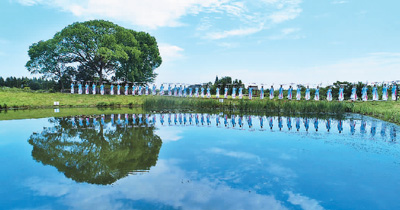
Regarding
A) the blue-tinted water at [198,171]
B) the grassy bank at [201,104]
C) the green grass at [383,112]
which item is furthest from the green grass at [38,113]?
the green grass at [383,112]

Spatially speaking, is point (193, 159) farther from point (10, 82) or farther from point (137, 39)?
point (10, 82)

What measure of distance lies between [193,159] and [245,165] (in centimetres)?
193

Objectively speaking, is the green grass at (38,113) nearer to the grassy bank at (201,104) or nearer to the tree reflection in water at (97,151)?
the grassy bank at (201,104)

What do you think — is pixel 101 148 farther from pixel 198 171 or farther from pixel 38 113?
pixel 38 113

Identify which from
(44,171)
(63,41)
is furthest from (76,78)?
(44,171)

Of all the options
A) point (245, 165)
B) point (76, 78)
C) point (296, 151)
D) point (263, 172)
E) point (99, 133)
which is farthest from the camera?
point (76, 78)

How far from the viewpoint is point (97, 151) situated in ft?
34.4

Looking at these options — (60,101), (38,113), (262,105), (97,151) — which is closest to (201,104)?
(262,105)

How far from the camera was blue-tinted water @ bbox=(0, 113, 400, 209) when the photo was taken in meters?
6.09

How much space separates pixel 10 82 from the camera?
293 ft

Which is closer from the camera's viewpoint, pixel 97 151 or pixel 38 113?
pixel 97 151

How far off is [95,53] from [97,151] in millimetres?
37866

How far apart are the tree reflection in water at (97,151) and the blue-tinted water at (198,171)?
0.04 m

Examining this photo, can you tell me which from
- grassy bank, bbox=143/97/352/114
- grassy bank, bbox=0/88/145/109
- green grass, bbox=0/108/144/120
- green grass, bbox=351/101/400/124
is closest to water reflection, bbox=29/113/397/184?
green grass, bbox=351/101/400/124
